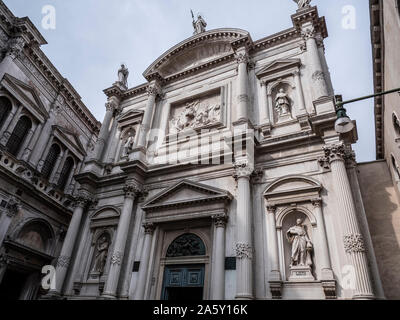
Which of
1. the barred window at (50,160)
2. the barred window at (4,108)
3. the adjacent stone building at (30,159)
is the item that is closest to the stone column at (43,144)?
the adjacent stone building at (30,159)

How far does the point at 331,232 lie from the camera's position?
31.4 feet

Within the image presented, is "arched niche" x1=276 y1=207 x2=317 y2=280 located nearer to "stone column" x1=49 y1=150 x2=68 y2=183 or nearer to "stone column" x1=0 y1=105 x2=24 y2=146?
"stone column" x1=0 y1=105 x2=24 y2=146

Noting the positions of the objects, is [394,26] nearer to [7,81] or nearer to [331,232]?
[331,232]

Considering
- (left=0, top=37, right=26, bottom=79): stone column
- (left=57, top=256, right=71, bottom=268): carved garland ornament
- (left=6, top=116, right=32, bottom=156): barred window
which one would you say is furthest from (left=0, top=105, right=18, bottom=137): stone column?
(left=57, top=256, right=71, bottom=268): carved garland ornament

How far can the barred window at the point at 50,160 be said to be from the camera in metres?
20.0

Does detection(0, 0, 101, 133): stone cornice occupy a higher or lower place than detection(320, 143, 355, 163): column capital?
higher

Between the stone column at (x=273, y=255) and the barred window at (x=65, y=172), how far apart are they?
53.0 feet

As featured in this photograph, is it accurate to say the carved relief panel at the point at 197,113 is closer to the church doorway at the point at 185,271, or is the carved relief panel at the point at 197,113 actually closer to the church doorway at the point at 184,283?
the church doorway at the point at 185,271

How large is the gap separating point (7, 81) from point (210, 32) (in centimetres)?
1227

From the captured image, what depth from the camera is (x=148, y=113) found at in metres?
16.8

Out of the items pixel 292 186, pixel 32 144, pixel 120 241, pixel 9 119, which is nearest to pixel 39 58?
pixel 9 119

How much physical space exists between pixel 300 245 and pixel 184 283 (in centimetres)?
462

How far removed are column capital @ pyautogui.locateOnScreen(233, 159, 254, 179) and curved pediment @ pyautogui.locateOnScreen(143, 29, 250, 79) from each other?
25.2 feet

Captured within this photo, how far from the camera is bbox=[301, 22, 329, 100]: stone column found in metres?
12.2
